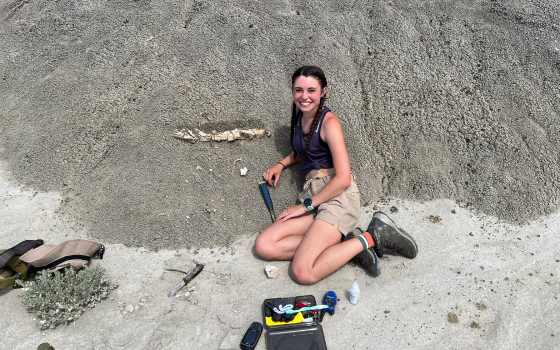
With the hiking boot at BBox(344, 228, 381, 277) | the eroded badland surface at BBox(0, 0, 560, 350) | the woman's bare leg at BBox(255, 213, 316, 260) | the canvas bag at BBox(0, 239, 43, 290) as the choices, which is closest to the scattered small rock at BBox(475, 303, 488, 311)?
the eroded badland surface at BBox(0, 0, 560, 350)

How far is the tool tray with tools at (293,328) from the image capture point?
232 cm

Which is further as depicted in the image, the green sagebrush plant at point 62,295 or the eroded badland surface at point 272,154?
the eroded badland surface at point 272,154

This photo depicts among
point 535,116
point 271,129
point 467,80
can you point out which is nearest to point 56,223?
point 271,129

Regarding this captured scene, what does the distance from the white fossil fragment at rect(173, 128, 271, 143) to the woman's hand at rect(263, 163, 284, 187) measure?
0.45m

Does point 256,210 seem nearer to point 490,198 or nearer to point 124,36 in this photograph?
point 490,198

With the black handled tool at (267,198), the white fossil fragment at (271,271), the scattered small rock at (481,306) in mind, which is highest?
the black handled tool at (267,198)

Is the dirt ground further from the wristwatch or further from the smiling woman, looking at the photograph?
the wristwatch

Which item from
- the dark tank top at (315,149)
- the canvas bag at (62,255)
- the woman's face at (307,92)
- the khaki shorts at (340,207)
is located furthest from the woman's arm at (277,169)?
the canvas bag at (62,255)

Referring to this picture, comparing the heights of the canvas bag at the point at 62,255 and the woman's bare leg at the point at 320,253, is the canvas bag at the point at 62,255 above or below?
below

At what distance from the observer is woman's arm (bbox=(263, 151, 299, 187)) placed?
339 centimetres

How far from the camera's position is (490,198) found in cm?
331

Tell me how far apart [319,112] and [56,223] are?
8.66 feet

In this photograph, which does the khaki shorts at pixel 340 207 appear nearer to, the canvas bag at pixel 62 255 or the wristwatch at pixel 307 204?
the wristwatch at pixel 307 204

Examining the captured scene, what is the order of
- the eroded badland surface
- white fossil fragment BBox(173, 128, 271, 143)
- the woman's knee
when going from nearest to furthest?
the eroded badland surface
the woman's knee
white fossil fragment BBox(173, 128, 271, 143)
